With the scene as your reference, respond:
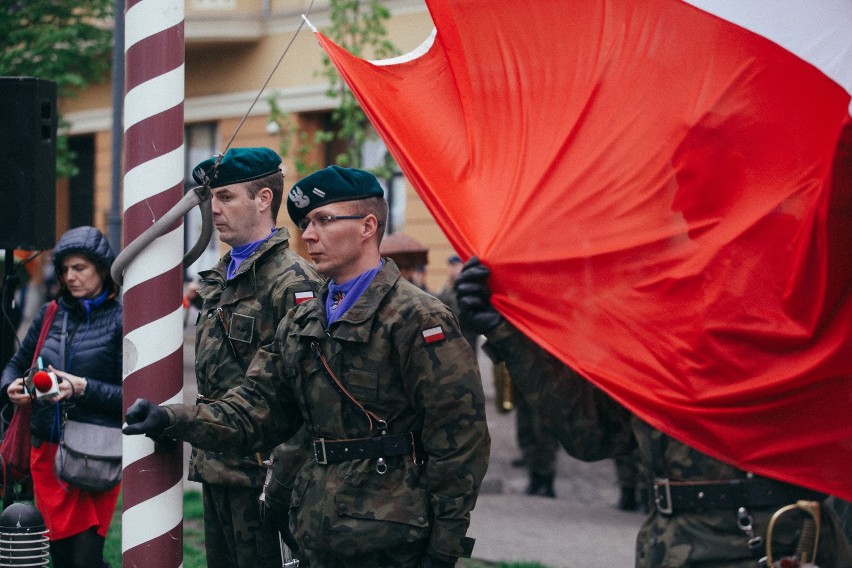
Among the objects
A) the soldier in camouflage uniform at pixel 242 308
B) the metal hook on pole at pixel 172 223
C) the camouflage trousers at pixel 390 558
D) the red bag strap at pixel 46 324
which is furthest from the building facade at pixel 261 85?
the camouflage trousers at pixel 390 558

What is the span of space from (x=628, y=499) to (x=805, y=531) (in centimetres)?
654

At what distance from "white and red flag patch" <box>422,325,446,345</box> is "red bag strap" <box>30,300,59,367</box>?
2.86 m

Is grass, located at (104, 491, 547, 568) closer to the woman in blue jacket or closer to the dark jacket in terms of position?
the woman in blue jacket

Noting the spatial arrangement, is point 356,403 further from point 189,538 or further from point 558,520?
point 558,520

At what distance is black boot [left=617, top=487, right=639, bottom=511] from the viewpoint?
10.2m

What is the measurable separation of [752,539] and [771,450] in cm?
25

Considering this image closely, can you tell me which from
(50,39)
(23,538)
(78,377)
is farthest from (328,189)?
(50,39)

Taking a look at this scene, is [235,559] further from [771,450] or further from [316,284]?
[771,450]

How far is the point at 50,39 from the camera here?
13.5 meters

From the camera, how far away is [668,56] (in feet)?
12.6

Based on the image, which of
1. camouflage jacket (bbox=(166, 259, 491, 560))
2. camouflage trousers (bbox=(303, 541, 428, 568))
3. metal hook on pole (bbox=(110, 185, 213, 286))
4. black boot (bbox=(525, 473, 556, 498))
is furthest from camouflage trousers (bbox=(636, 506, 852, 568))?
black boot (bbox=(525, 473, 556, 498))

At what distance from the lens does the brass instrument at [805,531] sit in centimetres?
368

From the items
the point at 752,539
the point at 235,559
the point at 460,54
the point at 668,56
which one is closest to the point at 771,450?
the point at 752,539

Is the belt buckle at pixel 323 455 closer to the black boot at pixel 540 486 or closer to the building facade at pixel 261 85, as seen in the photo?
the black boot at pixel 540 486
